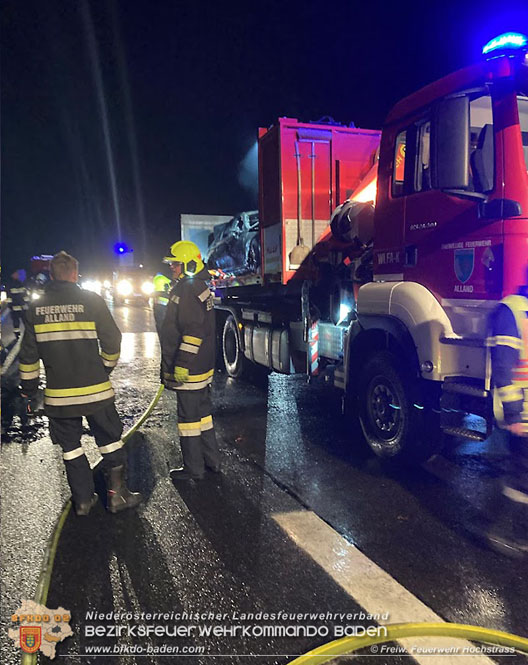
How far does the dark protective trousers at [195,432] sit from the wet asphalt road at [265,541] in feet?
0.58

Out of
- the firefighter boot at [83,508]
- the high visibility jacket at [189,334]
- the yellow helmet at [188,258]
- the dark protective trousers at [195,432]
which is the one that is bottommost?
the firefighter boot at [83,508]

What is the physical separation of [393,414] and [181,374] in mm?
1806

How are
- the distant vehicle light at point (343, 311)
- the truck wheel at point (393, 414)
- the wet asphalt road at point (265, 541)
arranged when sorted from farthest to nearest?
1. the distant vehicle light at point (343, 311)
2. the truck wheel at point (393, 414)
3. the wet asphalt road at point (265, 541)

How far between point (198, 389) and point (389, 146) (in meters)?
2.68

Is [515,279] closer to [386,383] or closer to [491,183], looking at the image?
[491,183]

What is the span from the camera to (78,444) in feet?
12.1

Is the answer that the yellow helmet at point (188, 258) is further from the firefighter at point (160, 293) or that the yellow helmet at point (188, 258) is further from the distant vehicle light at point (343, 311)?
the firefighter at point (160, 293)

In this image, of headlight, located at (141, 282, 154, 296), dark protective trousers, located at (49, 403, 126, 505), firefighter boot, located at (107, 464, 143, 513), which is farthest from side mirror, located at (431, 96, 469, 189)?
headlight, located at (141, 282, 154, 296)

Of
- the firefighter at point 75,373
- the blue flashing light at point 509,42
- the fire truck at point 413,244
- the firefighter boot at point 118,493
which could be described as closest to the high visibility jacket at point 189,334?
the firefighter at point 75,373

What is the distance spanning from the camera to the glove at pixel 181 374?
4.14 metres

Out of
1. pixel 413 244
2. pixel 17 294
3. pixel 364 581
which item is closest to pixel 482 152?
pixel 413 244

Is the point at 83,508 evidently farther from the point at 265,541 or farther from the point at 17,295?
the point at 17,295

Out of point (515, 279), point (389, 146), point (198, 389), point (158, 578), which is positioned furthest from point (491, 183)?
point (158, 578)

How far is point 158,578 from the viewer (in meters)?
2.82
